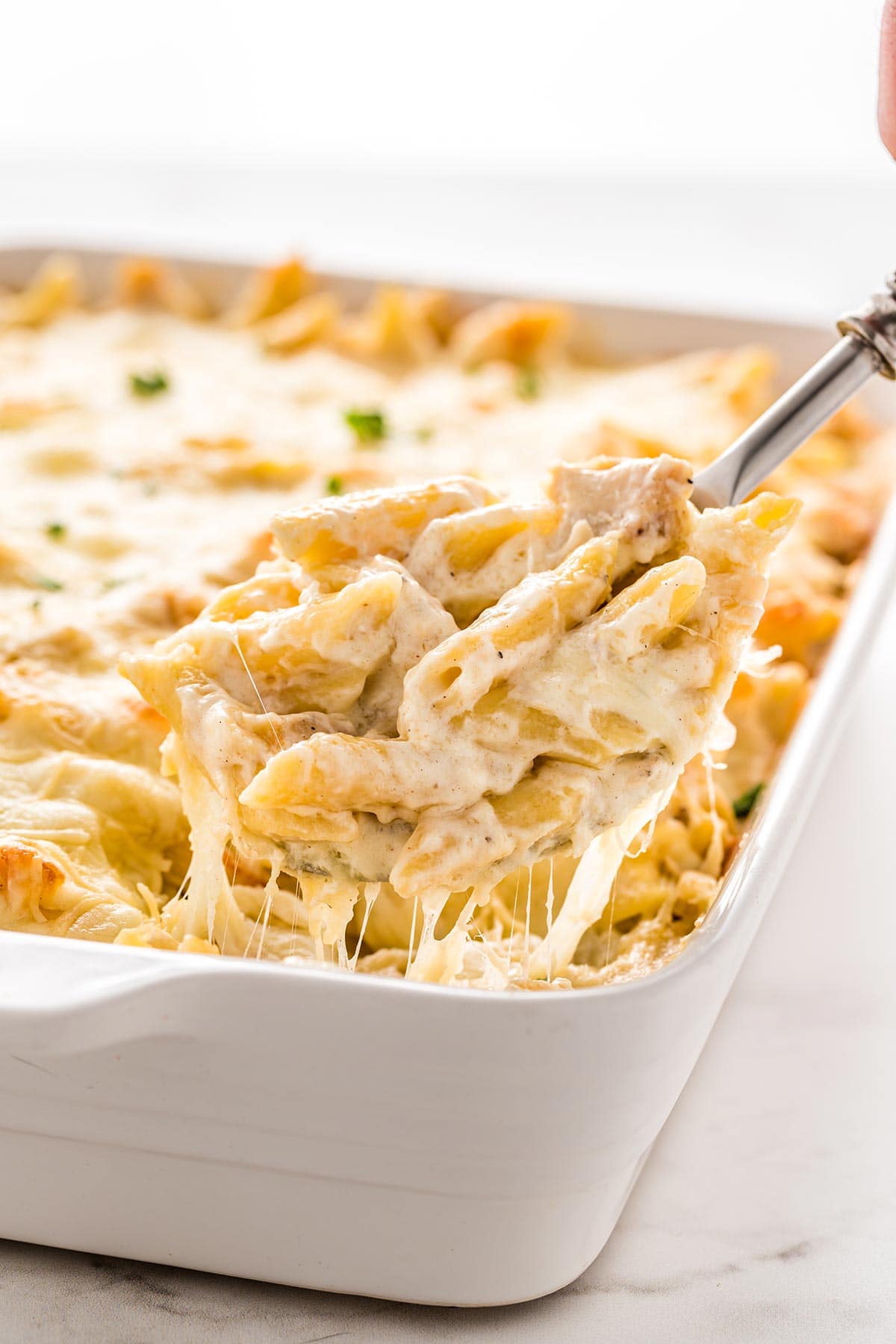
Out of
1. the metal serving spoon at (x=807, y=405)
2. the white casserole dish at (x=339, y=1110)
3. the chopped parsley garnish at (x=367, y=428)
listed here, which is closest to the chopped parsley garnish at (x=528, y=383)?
the chopped parsley garnish at (x=367, y=428)

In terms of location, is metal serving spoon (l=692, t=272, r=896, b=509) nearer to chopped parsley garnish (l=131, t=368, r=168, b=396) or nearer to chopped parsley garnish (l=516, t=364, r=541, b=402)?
chopped parsley garnish (l=516, t=364, r=541, b=402)

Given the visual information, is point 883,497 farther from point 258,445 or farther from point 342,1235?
point 342,1235

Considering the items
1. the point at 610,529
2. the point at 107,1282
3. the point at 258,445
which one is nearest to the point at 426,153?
the point at 258,445

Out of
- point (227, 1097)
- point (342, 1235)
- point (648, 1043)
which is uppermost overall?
point (648, 1043)

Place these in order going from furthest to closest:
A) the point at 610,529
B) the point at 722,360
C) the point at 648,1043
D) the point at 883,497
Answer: the point at 722,360 < the point at 883,497 < the point at 610,529 < the point at 648,1043

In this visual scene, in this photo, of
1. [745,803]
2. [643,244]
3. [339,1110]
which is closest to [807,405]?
[745,803]

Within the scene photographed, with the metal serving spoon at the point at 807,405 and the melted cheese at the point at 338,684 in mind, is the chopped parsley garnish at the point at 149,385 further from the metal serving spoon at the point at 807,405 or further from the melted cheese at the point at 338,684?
the metal serving spoon at the point at 807,405

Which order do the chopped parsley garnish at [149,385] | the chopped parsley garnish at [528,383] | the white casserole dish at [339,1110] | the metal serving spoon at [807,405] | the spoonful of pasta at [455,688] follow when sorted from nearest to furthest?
the white casserole dish at [339,1110] → the spoonful of pasta at [455,688] → the metal serving spoon at [807,405] → the chopped parsley garnish at [149,385] → the chopped parsley garnish at [528,383]
